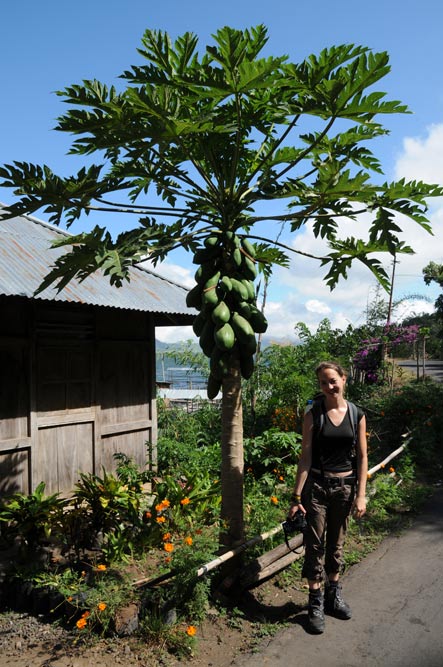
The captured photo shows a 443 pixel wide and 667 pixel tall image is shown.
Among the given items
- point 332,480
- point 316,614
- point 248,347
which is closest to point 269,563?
point 316,614

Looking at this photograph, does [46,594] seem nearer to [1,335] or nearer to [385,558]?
[1,335]

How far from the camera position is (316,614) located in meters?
3.97

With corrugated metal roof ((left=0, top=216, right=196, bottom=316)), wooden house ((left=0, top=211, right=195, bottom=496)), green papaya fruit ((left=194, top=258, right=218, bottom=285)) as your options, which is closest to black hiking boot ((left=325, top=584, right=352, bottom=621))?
green papaya fruit ((left=194, top=258, right=218, bottom=285))

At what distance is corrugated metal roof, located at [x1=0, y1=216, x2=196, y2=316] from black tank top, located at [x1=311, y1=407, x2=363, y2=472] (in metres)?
3.23

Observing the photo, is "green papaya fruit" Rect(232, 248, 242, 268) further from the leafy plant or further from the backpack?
the leafy plant

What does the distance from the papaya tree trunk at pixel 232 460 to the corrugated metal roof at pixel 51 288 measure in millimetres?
2344

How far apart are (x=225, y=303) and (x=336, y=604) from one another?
2692 millimetres

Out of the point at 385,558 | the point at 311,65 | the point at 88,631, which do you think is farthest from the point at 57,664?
the point at 311,65

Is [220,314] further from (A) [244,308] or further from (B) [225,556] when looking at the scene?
(B) [225,556]

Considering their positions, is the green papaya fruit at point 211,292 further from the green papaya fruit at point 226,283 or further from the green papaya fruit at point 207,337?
the green papaya fruit at point 207,337

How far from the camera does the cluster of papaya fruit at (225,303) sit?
4.14 metres

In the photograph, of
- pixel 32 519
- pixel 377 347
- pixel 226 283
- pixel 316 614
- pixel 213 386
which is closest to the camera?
pixel 316 614

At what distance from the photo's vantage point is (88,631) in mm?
3785

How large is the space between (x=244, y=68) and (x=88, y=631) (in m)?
4.23
